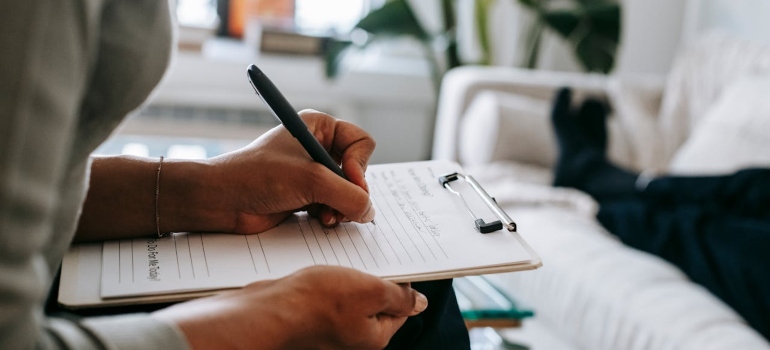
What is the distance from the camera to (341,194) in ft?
2.19

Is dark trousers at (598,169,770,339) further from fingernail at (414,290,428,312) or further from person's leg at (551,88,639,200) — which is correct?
fingernail at (414,290,428,312)

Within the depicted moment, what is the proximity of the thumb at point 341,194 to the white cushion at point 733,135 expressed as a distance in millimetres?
1276

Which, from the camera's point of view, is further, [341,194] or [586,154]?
[586,154]

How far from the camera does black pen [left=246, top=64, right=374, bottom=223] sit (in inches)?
25.8

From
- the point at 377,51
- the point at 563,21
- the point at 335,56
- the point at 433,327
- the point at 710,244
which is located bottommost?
the point at 377,51

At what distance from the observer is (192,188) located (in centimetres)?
68

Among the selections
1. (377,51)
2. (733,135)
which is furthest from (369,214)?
(377,51)

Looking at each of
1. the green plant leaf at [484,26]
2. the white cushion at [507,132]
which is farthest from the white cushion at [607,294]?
the green plant leaf at [484,26]

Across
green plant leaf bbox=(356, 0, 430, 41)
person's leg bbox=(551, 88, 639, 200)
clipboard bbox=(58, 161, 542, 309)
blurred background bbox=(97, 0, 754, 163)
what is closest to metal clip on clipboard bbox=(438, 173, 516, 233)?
clipboard bbox=(58, 161, 542, 309)

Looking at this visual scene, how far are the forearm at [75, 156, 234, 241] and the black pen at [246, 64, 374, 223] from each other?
3.3 inches

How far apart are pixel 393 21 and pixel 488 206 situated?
1.79 m

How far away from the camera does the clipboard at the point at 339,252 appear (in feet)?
1.88

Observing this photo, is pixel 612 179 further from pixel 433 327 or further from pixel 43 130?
pixel 43 130

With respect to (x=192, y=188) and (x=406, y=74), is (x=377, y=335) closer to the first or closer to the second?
(x=192, y=188)
